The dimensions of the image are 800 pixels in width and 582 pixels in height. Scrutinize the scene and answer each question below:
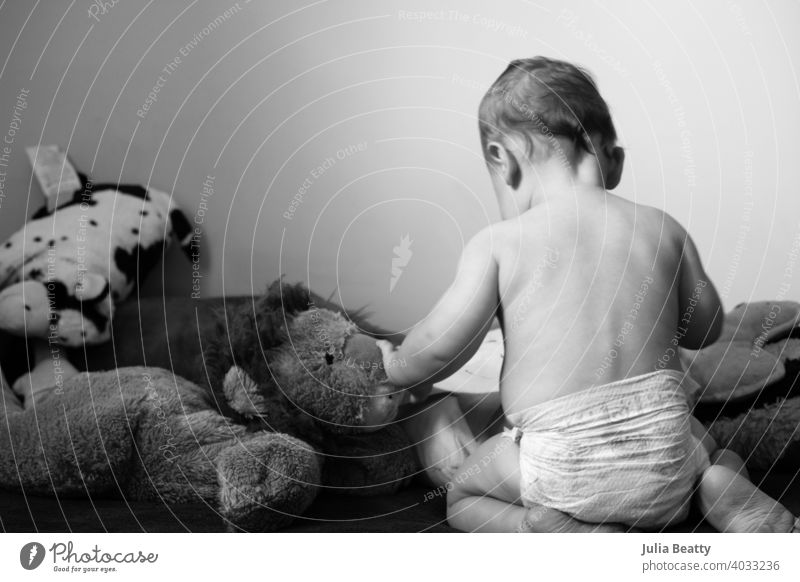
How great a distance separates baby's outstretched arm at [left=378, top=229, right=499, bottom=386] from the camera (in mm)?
796

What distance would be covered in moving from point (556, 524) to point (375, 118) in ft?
1.56

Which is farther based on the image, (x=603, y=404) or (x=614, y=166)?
(x=614, y=166)

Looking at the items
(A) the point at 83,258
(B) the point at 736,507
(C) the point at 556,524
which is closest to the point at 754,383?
(B) the point at 736,507

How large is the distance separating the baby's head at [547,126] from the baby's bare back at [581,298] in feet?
0.14

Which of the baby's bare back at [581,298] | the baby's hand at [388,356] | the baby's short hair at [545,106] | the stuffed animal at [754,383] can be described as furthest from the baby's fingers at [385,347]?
the stuffed animal at [754,383]

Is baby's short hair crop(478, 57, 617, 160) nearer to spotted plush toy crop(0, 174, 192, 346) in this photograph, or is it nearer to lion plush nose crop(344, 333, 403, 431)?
lion plush nose crop(344, 333, 403, 431)

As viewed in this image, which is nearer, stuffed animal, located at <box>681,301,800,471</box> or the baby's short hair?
the baby's short hair

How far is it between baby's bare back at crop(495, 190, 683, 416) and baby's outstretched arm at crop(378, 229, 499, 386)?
0.02 m

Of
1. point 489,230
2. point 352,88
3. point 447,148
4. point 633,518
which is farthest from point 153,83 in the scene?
point 633,518

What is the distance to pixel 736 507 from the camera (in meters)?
0.77

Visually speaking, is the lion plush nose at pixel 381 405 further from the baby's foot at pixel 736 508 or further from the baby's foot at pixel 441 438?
the baby's foot at pixel 736 508

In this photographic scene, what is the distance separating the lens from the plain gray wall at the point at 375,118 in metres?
0.93

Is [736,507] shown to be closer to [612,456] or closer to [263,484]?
[612,456]

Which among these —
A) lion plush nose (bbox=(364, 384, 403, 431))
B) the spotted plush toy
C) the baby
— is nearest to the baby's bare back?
the baby
